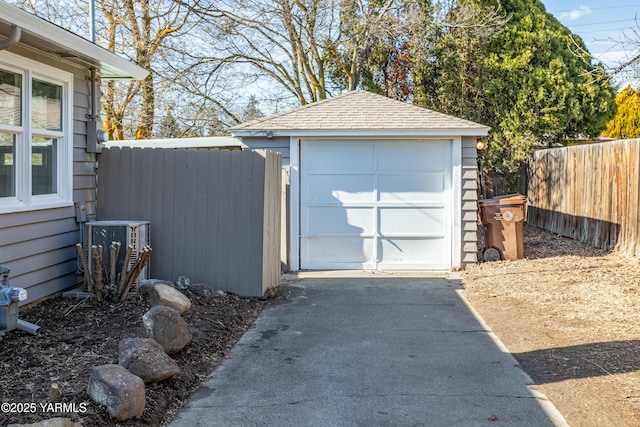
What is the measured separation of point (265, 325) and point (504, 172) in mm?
11714

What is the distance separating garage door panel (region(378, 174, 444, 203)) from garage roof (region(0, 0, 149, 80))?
13.4 ft

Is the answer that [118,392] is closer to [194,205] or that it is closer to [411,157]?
[194,205]

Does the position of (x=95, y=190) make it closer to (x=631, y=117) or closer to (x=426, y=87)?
(x=426, y=87)

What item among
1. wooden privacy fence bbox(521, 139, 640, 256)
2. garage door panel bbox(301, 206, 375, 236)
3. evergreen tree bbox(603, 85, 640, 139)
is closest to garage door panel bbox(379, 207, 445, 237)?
garage door panel bbox(301, 206, 375, 236)

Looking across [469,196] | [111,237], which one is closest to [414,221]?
[469,196]

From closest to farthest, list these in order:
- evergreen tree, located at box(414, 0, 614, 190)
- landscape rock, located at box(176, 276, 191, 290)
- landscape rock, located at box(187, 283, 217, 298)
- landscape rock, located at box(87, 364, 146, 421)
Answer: landscape rock, located at box(87, 364, 146, 421) < landscape rock, located at box(187, 283, 217, 298) < landscape rock, located at box(176, 276, 191, 290) < evergreen tree, located at box(414, 0, 614, 190)

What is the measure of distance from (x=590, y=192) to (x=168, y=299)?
9.49m

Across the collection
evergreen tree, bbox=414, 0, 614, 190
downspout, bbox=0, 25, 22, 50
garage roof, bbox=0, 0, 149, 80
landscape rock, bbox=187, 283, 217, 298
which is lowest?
landscape rock, bbox=187, 283, 217, 298

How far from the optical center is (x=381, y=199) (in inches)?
377

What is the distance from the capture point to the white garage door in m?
9.55

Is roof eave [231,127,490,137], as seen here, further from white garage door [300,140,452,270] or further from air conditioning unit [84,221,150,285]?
air conditioning unit [84,221,150,285]

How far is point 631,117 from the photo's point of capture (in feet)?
79.3

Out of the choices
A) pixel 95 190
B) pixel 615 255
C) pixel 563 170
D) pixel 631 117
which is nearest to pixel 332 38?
pixel 563 170

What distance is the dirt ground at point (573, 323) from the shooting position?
408 centimetres
